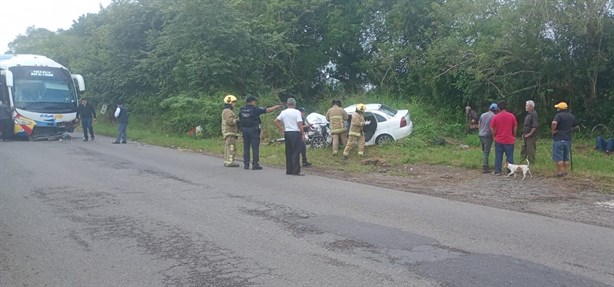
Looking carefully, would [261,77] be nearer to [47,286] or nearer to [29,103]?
[29,103]

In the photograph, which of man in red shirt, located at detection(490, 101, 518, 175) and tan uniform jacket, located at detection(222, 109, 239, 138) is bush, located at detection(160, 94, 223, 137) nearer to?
tan uniform jacket, located at detection(222, 109, 239, 138)

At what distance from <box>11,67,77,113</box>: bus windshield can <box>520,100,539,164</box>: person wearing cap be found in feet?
58.1

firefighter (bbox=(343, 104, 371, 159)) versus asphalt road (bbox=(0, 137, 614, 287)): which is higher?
firefighter (bbox=(343, 104, 371, 159))

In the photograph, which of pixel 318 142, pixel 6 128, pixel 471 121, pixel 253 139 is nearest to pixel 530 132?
pixel 253 139

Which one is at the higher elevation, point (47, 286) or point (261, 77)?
point (261, 77)

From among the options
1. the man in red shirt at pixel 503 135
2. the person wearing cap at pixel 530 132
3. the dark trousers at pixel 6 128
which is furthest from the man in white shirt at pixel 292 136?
the dark trousers at pixel 6 128

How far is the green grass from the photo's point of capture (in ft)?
43.3

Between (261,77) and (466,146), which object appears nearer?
(466,146)

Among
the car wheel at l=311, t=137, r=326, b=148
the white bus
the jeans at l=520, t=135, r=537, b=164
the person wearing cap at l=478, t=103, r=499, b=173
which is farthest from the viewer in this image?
the white bus

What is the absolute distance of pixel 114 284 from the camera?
527 cm

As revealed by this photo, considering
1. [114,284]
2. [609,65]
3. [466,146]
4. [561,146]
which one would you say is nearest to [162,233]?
[114,284]

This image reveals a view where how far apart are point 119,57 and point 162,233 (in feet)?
86.8

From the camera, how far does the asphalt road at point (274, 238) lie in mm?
5484

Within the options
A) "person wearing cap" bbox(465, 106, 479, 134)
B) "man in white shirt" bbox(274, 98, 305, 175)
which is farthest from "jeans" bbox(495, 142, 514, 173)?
"person wearing cap" bbox(465, 106, 479, 134)
